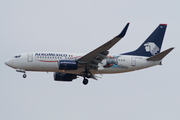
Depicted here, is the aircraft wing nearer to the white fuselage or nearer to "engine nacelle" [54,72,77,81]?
the white fuselage

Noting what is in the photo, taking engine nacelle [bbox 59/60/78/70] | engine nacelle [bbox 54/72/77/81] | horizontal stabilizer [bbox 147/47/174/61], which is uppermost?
horizontal stabilizer [bbox 147/47/174/61]

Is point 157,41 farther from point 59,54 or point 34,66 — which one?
Answer: point 34,66

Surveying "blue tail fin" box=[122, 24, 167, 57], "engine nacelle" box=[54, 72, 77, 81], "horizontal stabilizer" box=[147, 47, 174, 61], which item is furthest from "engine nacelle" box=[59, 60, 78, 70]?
"horizontal stabilizer" box=[147, 47, 174, 61]

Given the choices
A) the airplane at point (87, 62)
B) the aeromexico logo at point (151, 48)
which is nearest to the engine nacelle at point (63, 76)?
the airplane at point (87, 62)

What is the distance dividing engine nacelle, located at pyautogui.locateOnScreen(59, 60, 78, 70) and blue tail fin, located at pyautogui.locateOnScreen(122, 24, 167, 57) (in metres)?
8.24

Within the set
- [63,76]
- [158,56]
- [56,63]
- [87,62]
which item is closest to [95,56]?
[87,62]

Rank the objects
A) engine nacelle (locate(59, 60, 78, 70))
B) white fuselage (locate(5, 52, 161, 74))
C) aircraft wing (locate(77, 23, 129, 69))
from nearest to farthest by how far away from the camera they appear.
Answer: aircraft wing (locate(77, 23, 129, 69)) < engine nacelle (locate(59, 60, 78, 70)) < white fuselage (locate(5, 52, 161, 74))

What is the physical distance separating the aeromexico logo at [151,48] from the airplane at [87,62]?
0.24 meters

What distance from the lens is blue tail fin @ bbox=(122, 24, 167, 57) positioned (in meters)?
49.5

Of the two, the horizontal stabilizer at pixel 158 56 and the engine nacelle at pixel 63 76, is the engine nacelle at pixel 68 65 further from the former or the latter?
the horizontal stabilizer at pixel 158 56

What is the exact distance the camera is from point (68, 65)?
1746 inches

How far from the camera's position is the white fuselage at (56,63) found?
4494cm

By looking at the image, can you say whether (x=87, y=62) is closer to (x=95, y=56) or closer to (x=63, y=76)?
(x=95, y=56)

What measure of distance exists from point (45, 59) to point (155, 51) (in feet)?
50.6
